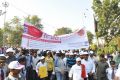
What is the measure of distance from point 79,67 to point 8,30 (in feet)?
256

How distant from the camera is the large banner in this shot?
12742mm

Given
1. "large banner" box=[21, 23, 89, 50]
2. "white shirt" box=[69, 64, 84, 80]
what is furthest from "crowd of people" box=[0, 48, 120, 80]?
"large banner" box=[21, 23, 89, 50]

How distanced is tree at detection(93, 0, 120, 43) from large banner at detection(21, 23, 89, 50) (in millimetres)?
21060

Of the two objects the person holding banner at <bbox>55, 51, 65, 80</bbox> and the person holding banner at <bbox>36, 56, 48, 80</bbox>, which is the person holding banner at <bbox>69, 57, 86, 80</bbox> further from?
the person holding banner at <bbox>55, 51, 65, 80</bbox>

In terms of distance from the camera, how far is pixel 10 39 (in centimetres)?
8569

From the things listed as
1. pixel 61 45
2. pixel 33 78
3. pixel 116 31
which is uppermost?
pixel 116 31

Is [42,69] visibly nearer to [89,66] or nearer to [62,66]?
[62,66]

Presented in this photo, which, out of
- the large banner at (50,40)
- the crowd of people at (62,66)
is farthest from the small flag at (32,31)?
the crowd of people at (62,66)

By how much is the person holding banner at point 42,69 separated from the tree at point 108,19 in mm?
21391

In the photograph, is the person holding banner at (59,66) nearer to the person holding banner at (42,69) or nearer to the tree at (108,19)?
the person holding banner at (42,69)

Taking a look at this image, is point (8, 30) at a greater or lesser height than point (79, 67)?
greater

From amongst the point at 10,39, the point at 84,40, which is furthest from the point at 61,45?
the point at 10,39

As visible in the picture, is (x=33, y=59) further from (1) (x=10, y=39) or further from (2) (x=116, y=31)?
(1) (x=10, y=39)

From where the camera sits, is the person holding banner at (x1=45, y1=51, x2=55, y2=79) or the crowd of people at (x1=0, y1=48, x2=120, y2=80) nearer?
the crowd of people at (x1=0, y1=48, x2=120, y2=80)
